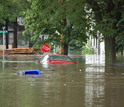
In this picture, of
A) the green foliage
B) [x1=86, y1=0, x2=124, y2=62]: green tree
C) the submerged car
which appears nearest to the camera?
the submerged car

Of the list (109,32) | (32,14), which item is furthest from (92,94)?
(32,14)

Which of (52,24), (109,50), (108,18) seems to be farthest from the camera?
(52,24)

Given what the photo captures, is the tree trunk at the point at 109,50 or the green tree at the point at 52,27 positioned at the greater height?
the green tree at the point at 52,27

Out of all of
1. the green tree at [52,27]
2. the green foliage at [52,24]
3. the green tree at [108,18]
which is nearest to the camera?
the green tree at [108,18]

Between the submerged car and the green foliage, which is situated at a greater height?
the green foliage

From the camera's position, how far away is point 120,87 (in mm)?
15539

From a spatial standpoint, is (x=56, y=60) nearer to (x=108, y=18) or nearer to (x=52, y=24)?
(x=108, y=18)

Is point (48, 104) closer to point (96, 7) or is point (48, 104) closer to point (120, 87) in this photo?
point (120, 87)

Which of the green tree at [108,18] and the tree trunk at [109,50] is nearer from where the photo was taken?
the green tree at [108,18]

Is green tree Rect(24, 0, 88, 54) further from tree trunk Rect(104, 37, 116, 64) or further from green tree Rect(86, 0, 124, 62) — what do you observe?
tree trunk Rect(104, 37, 116, 64)

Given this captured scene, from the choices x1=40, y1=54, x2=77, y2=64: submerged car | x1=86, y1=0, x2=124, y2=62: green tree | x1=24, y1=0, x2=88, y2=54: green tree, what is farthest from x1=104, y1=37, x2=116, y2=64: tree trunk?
x1=40, y1=54, x2=77, y2=64: submerged car

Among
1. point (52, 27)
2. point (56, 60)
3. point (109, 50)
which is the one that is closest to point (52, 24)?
point (52, 27)

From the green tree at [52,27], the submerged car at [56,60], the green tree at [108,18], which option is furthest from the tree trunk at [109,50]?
the submerged car at [56,60]

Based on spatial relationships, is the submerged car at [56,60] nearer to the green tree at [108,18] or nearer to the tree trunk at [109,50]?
the green tree at [108,18]
